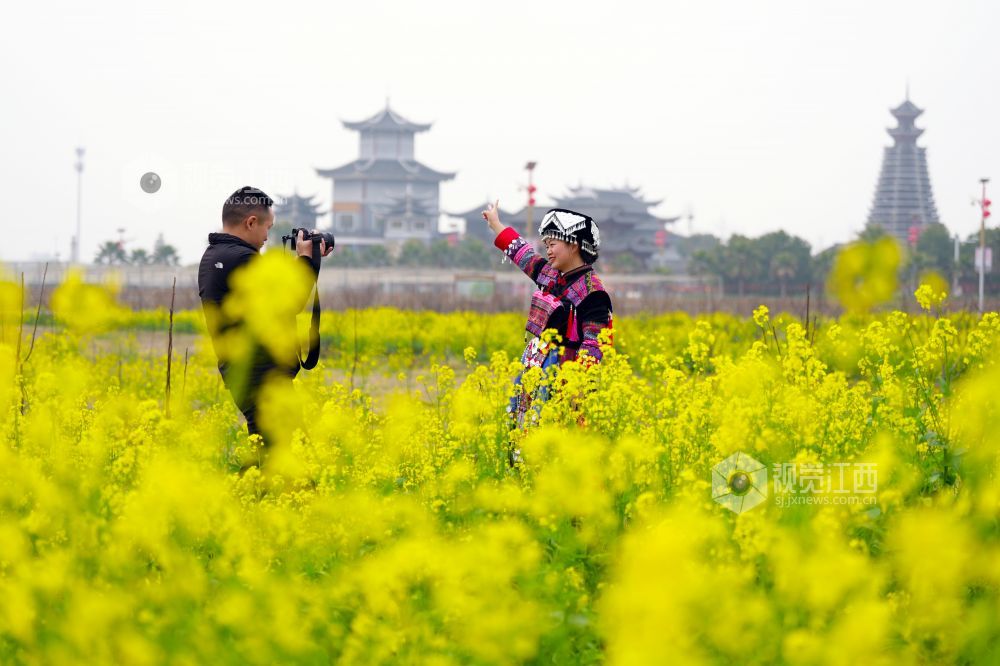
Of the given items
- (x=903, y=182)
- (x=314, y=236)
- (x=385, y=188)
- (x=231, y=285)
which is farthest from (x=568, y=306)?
(x=903, y=182)

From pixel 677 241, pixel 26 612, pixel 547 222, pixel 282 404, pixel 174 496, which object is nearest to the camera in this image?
pixel 26 612

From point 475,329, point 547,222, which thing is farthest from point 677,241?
point 547,222

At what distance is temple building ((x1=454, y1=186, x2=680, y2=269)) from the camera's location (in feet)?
150

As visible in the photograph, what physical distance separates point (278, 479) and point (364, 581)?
77cm

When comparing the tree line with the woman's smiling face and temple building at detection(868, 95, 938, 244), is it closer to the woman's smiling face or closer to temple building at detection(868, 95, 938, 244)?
temple building at detection(868, 95, 938, 244)

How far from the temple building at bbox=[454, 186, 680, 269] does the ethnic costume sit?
39.2m

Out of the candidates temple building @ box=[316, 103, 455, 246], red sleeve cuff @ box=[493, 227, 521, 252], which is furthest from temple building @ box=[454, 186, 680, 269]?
red sleeve cuff @ box=[493, 227, 521, 252]

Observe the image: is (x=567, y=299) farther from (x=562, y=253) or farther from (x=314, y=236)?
(x=314, y=236)

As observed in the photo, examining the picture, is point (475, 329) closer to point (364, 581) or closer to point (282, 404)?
point (282, 404)

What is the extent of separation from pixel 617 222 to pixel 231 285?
4392 cm

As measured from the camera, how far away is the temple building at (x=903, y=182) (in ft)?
173

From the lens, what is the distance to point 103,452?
8.32 feet

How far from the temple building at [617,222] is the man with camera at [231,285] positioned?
39525mm

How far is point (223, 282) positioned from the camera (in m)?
3.04
